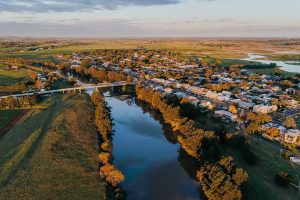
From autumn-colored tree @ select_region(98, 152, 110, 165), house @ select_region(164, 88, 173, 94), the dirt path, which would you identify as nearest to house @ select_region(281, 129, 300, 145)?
autumn-colored tree @ select_region(98, 152, 110, 165)

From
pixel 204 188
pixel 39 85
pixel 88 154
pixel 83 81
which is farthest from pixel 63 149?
pixel 83 81

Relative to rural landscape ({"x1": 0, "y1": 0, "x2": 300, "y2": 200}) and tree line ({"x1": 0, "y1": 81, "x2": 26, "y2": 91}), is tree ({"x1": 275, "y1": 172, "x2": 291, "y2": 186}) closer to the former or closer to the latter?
rural landscape ({"x1": 0, "y1": 0, "x2": 300, "y2": 200})

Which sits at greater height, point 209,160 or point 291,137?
point 209,160

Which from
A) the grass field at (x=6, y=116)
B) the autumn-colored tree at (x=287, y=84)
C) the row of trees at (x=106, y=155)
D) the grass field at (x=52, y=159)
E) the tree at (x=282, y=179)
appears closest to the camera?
the grass field at (x=52, y=159)

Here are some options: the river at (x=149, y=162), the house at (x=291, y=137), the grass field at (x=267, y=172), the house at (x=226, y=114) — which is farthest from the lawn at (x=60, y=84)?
the house at (x=291, y=137)

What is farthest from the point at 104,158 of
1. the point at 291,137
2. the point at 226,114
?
the point at 226,114

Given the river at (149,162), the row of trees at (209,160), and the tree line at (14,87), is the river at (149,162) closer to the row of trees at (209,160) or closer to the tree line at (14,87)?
the row of trees at (209,160)

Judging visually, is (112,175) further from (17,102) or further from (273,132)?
(17,102)
